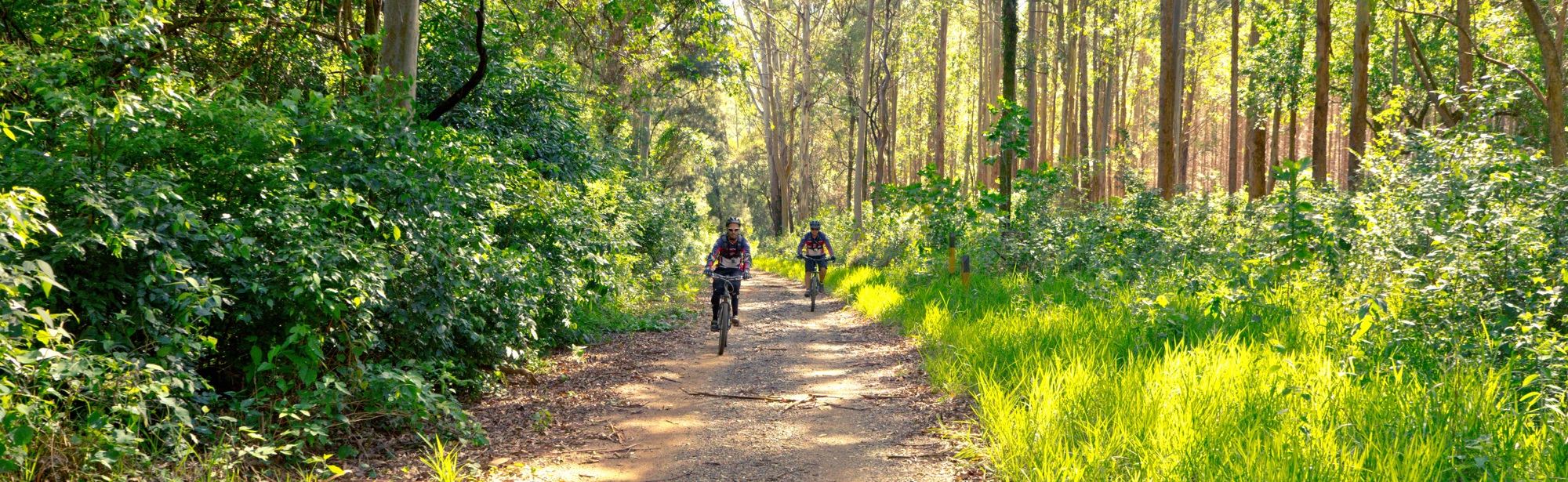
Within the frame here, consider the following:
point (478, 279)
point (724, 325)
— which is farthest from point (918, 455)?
point (724, 325)

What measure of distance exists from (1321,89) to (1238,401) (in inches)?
630

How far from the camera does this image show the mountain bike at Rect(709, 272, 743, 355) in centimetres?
928

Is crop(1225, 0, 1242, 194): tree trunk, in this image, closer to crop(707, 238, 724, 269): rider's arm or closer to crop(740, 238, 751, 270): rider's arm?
crop(740, 238, 751, 270): rider's arm

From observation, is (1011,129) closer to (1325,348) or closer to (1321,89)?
(1321,89)

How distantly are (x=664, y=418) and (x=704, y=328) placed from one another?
5729mm

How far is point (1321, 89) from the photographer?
1702 centimetres

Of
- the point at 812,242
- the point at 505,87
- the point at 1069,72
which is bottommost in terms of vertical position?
the point at 812,242

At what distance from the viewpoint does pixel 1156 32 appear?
33.1m

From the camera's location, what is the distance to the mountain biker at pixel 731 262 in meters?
10.1

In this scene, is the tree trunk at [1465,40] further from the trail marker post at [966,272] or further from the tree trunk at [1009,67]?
the trail marker post at [966,272]

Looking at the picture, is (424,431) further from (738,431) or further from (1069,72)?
(1069,72)

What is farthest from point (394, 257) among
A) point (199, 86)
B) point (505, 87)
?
point (505, 87)

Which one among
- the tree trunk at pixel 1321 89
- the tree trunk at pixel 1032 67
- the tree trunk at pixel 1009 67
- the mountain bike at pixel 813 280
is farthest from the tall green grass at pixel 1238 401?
the tree trunk at pixel 1032 67

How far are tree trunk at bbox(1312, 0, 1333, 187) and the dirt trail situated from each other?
1287 cm
